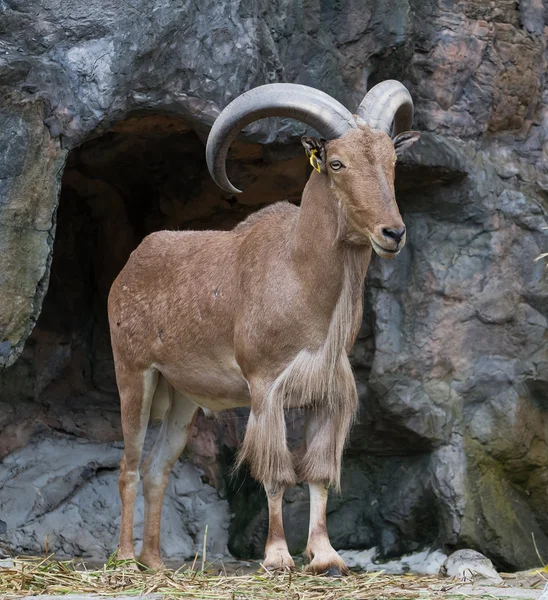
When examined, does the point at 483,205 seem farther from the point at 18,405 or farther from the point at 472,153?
the point at 18,405

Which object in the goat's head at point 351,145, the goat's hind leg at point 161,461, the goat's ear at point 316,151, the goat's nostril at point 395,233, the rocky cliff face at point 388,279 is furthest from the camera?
the rocky cliff face at point 388,279

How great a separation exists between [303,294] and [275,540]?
1328 millimetres

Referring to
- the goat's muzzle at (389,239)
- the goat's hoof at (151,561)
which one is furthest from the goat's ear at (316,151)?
the goat's hoof at (151,561)

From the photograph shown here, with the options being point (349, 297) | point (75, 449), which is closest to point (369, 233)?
point (349, 297)

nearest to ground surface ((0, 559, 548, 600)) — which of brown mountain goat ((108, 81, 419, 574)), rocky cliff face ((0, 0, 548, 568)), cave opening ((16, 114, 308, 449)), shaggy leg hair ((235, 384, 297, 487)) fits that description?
brown mountain goat ((108, 81, 419, 574))

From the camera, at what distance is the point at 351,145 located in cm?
580

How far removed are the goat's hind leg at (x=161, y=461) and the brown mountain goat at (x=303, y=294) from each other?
251 mm

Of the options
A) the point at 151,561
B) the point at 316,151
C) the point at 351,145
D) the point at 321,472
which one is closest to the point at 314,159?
the point at 316,151

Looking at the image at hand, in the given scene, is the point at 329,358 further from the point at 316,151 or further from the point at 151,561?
the point at 151,561

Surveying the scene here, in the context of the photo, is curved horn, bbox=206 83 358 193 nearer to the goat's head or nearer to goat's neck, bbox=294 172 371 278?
the goat's head

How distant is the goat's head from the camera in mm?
5590

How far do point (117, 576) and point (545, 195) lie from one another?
15.6 ft

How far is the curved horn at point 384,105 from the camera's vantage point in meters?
6.08

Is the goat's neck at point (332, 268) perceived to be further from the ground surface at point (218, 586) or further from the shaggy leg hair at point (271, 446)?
the ground surface at point (218, 586)
